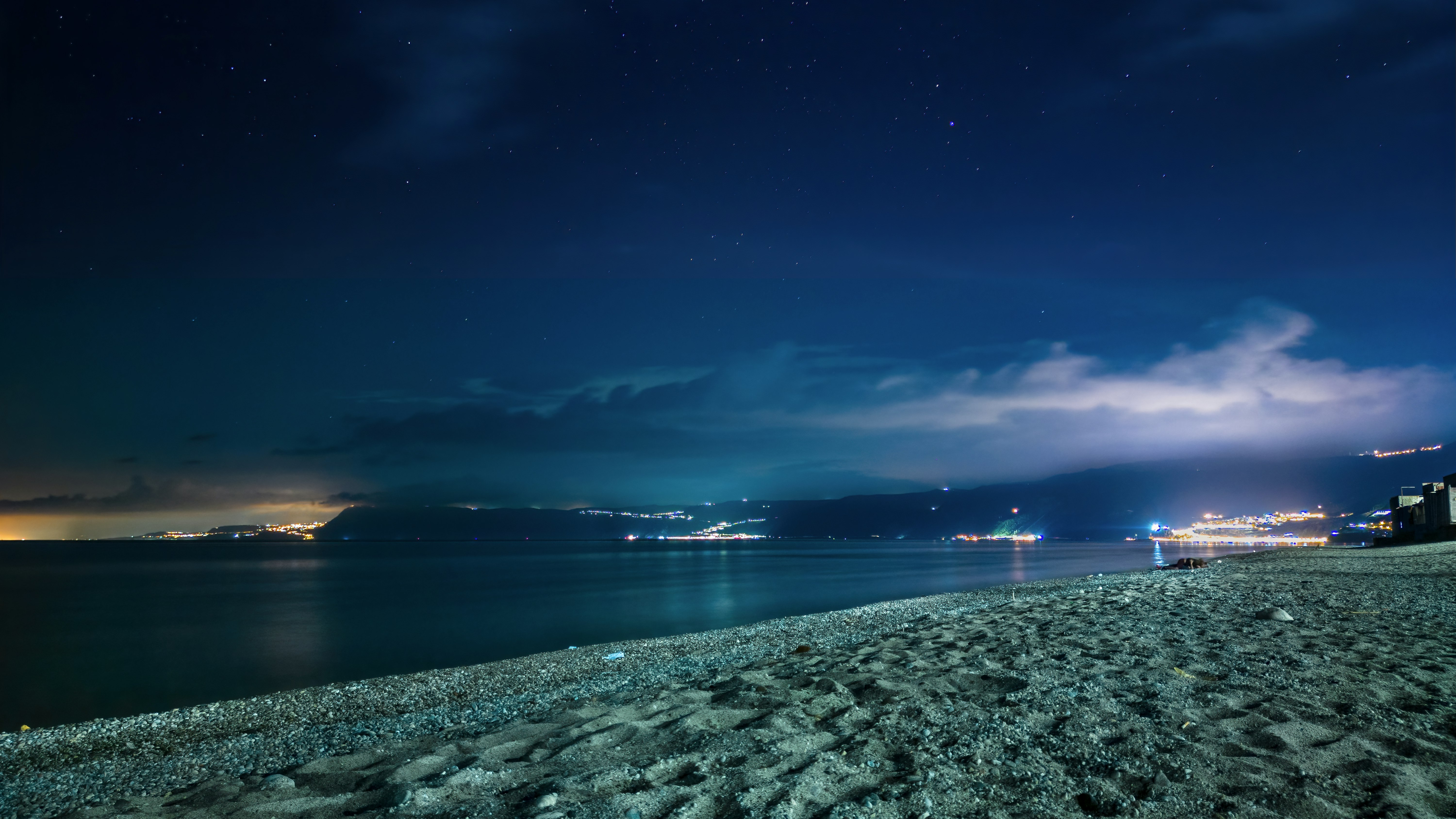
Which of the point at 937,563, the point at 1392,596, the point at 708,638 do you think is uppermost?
the point at 1392,596

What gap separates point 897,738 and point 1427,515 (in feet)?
125

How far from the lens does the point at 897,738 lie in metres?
5.22

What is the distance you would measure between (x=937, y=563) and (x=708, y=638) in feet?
178

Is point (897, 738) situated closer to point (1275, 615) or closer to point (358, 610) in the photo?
point (1275, 615)

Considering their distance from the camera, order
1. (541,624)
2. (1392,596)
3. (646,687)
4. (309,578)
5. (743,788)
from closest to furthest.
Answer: (743,788)
(646,687)
(1392,596)
(541,624)
(309,578)

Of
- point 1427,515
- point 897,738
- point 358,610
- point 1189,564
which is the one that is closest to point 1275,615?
point 897,738

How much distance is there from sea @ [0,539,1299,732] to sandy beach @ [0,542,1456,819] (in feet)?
27.6

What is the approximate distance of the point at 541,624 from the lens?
27.9 meters

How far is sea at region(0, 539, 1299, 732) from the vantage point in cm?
1833

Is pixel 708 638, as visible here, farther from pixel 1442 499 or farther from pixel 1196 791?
pixel 1442 499

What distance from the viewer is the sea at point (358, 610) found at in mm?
18328

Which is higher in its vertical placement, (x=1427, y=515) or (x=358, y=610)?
(x=1427, y=515)

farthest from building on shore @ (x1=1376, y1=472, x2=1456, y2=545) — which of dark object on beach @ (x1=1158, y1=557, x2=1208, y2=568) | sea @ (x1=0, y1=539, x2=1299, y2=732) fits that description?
sea @ (x1=0, y1=539, x2=1299, y2=732)

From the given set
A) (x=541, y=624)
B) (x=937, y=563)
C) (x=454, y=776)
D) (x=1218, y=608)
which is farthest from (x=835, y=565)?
(x=454, y=776)
